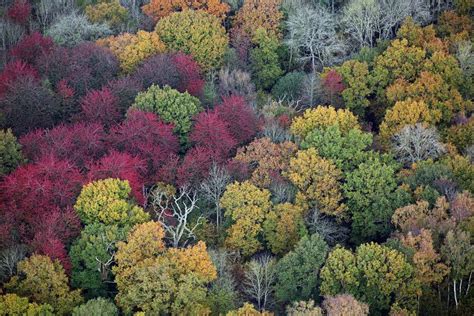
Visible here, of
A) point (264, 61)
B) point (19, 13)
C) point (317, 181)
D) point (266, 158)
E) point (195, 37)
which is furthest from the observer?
point (19, 13)

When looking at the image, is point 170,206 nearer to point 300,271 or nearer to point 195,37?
point 300,271

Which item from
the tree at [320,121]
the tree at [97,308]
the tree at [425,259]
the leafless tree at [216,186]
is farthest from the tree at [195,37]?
the tree at [97,308]

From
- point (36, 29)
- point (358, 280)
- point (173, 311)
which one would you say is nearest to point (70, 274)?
point (173, 311)

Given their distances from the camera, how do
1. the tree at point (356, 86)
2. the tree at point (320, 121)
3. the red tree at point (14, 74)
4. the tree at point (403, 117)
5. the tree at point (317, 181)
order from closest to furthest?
the tree at point (317, 181) < the tree at point (320, 121) < the tree at point (403, 117) < the red tree at point (14, 74) < the tree at point (356, 86)

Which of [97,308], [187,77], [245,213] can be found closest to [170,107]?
[187,77]

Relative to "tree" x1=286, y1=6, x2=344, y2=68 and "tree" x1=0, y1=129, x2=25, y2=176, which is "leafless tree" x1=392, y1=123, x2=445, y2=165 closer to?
"tree" x1=286, y1=6, x2=344, y2=68

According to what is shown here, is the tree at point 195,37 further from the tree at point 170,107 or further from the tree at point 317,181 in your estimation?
the tree at point 317,181

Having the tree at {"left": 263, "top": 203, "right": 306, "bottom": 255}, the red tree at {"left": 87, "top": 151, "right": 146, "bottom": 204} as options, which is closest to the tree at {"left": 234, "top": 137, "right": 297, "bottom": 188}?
the tree at {"left": 263, "top": 203, "right": 306, "bottom": 255}
